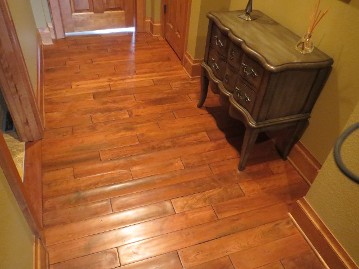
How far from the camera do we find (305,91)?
1622 mm

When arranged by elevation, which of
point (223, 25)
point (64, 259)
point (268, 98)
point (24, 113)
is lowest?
point (64, 259)

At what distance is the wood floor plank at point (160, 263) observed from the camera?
140 centimetres

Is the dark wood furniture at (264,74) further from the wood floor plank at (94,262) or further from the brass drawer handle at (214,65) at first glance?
the wood floor plank at (94,262)

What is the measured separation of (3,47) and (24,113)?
42 centimetres

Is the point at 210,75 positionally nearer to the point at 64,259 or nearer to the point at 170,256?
the point at 170,256

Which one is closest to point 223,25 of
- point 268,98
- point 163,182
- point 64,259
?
point 268,98

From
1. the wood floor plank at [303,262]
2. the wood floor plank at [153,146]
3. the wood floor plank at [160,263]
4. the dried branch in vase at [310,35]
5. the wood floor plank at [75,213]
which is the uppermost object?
the dried branch in vase at [310,35]

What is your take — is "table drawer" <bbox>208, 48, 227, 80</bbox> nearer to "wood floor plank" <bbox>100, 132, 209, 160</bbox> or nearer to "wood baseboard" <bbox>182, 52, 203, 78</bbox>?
"wood floor plank" <bbox>100, 132, 209, 160</bbox>

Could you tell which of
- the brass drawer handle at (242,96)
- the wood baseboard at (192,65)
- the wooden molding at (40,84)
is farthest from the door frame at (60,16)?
the brass drawer handle at (242,96)

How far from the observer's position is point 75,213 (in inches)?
62.5

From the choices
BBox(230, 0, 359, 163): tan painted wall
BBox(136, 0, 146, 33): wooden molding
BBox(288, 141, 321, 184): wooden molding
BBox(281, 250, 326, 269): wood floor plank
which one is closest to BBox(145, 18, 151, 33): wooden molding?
BBox(136, 0, 146, 33): wooden molding

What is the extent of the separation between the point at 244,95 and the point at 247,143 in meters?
0.29

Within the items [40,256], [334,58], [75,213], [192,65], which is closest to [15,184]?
[40,256]

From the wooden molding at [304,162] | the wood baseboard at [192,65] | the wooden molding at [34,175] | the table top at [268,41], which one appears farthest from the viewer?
the wood baseboard at [192,65]
